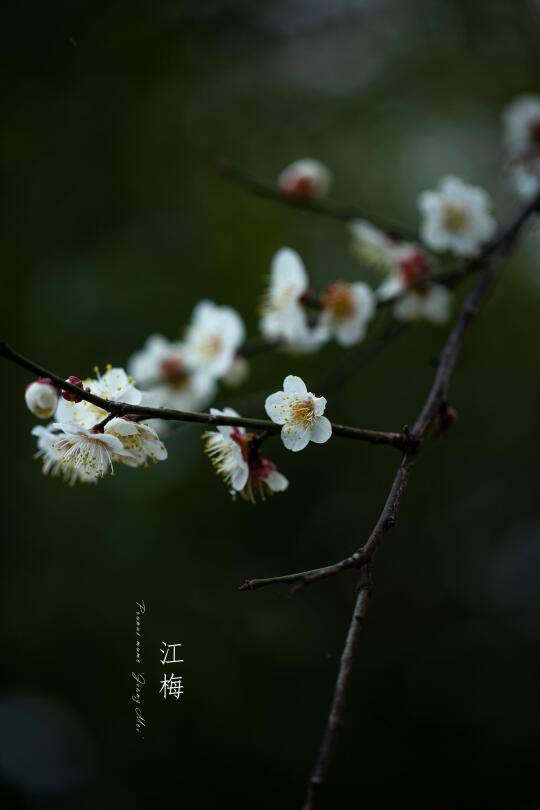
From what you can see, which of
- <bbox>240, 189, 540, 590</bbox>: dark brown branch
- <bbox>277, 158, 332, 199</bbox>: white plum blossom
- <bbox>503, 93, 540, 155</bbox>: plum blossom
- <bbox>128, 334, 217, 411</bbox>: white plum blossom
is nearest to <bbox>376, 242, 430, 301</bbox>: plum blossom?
<bbox>240, 189, 540, 590</bbox>: dark brown branch

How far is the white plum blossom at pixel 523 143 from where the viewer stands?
2.31 metres

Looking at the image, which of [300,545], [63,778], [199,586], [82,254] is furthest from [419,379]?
[63,778]

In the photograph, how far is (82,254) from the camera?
342cm

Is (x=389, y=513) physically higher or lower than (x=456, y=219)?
lower

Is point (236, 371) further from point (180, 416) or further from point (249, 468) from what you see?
point (180, 416)

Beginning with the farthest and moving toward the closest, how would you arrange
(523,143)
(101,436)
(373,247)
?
(523,143), (373,247), (101,436)

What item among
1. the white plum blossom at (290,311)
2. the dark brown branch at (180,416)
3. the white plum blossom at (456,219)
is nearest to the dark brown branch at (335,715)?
the dark brown branch at (180,416)

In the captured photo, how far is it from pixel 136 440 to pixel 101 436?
85 millimetres

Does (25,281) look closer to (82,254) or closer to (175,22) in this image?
(82,254)

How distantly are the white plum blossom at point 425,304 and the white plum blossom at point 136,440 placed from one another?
40.7 inches

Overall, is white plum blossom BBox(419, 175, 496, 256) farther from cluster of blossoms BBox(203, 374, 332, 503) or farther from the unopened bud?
cluster of blossoms BBox(203, 374, 332, 503)

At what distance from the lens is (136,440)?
40.5 inches

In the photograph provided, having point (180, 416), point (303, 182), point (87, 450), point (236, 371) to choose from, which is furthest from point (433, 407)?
point (303, 182)

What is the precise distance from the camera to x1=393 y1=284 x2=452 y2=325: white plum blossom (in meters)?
1.85
